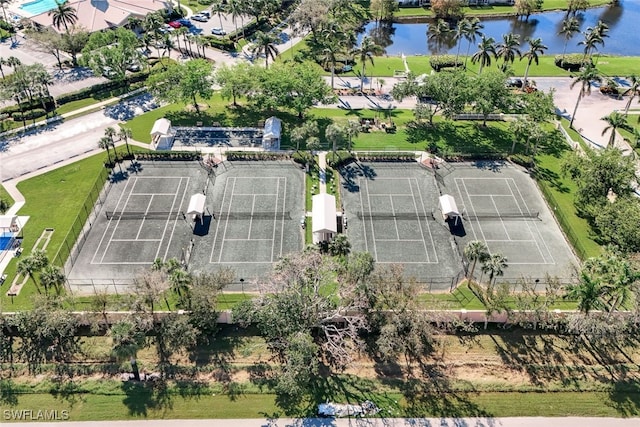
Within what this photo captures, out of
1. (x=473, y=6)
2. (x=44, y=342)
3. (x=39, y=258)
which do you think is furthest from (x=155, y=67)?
(x=473, y=6)

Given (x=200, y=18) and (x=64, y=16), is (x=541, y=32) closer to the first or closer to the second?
(x=200, y=18)

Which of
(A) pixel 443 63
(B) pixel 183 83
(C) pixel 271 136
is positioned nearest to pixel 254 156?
(C) pixel 271 136

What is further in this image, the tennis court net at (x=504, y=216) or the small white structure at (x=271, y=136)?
the small white structure at (x=271, y=136)

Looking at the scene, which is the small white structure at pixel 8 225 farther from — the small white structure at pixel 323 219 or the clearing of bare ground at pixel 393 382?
the small white structure at pixel 323 219

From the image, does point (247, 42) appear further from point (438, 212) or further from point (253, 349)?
Result: point (253, 349)

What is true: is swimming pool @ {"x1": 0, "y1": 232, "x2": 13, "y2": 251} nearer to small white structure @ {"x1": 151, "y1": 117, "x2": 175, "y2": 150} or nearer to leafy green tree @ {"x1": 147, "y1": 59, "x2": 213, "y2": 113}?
small white structure @ {"x1": 151, "y1": 117, "x2": 175, "y2": 150}

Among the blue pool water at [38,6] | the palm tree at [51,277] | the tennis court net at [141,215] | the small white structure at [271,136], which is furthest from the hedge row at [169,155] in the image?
the blue pool water at [38,6]
